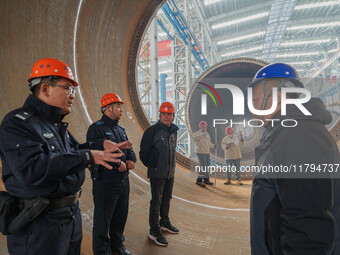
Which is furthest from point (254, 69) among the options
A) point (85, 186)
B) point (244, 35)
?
point (244, 35)

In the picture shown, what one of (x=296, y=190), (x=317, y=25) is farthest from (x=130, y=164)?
(x=317, y=25)

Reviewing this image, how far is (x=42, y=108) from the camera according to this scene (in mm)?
1099

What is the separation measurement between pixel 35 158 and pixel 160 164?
1.47 metres

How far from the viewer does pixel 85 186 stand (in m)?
2.48

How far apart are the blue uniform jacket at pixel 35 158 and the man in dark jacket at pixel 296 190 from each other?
2.66ft

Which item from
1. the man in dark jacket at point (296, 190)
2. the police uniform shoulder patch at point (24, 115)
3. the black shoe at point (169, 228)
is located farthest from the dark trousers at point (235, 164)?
the police uniform shoulder patch at point (24, 115)

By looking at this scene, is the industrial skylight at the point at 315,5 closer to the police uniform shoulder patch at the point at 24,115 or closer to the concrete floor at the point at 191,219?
the concrete floor at the point at 191,219

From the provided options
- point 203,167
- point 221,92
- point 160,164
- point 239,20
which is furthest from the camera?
point 239,20

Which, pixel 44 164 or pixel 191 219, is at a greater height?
pixel 44 164

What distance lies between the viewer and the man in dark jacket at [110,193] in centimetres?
175

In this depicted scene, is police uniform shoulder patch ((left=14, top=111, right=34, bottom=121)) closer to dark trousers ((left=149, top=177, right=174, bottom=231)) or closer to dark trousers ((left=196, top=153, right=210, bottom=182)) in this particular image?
dark trousers ((left=149, top=177, right=174, bottom=231))

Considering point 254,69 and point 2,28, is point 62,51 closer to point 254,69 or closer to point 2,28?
point 2,28

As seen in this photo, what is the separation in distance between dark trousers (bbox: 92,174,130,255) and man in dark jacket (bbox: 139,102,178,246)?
378 millimetres

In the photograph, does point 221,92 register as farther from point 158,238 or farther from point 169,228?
point 158,238
